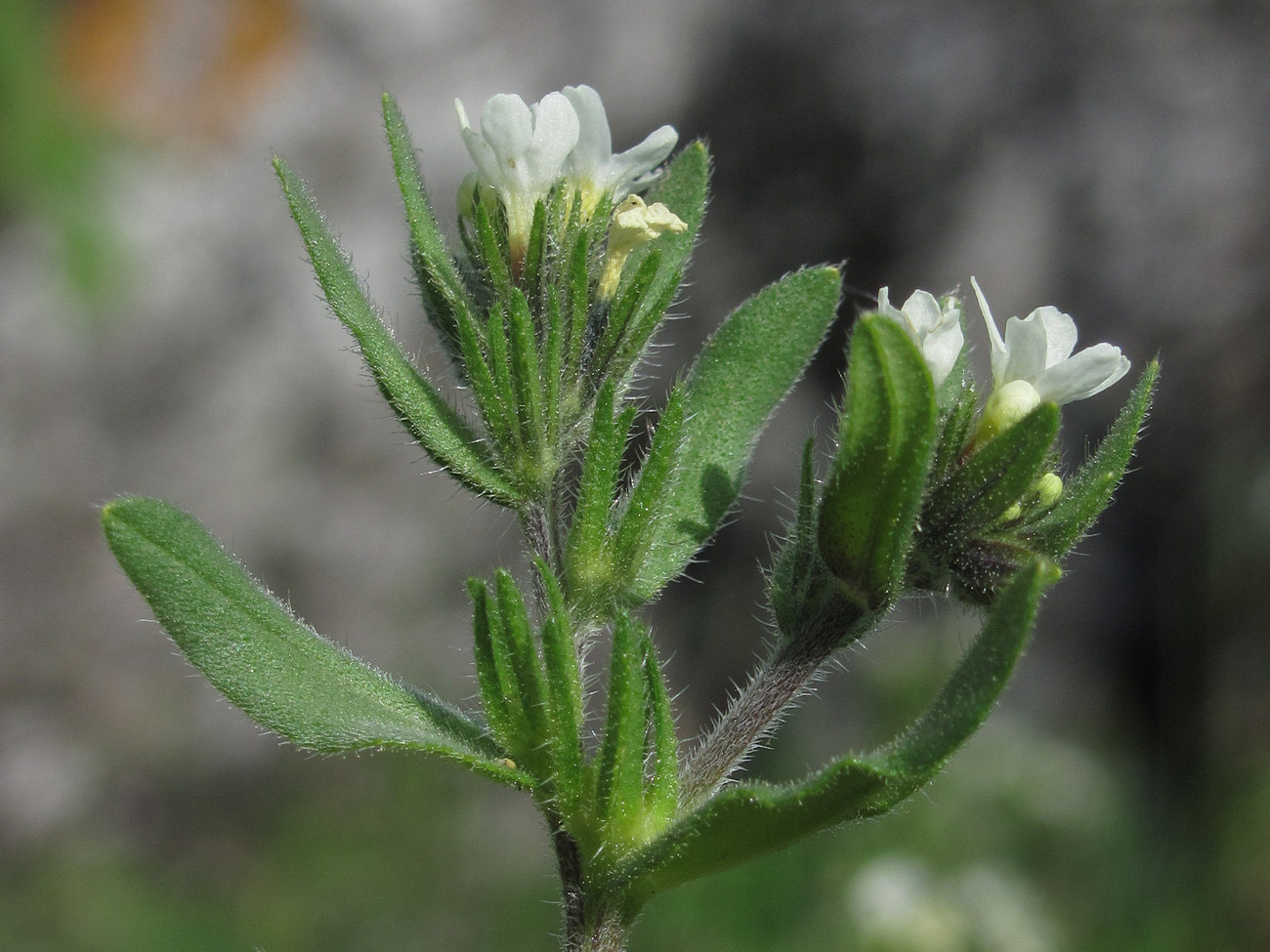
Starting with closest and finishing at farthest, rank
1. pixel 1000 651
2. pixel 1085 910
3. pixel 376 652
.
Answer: pixel 1000 651 < pixel 1085 910 < pixel 376 652

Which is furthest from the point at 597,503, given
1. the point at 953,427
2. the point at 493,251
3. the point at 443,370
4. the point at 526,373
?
the point at 443,370

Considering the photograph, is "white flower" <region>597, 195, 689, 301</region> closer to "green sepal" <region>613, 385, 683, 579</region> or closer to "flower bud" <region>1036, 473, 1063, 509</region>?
"green sepal" <region>613, 385, 683, 579</region>

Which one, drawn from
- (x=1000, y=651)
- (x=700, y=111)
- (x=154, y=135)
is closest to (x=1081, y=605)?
(x=700, y=111)

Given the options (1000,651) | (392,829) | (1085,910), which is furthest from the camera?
(392,829)

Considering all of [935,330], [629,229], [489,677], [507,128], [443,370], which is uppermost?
[507,128]

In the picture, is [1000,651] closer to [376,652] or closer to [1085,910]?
[1085,910]

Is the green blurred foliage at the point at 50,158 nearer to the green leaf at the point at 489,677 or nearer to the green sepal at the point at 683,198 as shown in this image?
the green sepal at the point at 683,198

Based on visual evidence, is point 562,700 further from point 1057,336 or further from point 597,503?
point 1057,336
